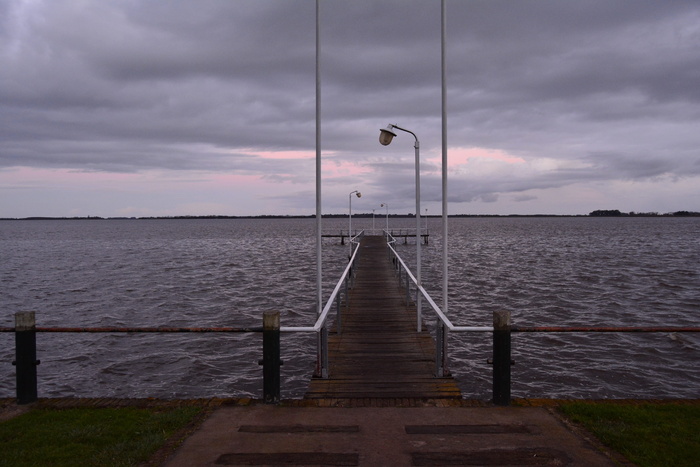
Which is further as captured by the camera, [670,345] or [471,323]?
[471,323]

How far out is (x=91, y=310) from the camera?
82.7 ft

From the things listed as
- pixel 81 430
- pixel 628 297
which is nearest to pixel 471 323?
pixel 628 297

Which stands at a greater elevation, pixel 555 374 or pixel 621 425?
pixel 621 425

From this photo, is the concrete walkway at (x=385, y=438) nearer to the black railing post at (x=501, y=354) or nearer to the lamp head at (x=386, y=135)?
the black railing post at (x=501, y=354)

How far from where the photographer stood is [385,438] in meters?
5.57

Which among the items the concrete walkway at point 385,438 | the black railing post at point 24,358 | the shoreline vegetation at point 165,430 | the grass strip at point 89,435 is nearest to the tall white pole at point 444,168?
the shoreline vegetation at point 165,430

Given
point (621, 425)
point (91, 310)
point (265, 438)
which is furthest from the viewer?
point (91, 310)

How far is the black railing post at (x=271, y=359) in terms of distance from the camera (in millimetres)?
6766

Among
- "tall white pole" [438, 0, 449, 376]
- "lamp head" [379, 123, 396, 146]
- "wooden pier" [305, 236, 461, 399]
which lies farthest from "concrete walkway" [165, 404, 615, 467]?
"lamp head" [379, 123, 396, 146]

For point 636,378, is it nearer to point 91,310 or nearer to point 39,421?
point 39,421

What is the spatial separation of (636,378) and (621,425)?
30.5 ft

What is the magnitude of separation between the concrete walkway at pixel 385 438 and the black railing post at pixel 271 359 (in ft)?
0.67

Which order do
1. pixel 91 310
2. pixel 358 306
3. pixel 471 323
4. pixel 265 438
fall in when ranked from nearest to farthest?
1. pixel 265 438
2. pixel 358 306
3. pixel 471 323
4. pixel 91 310

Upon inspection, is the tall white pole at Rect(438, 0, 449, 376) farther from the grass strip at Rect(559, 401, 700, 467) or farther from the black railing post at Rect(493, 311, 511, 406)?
the grass strip at Rect(559, 401, 700, 467)
